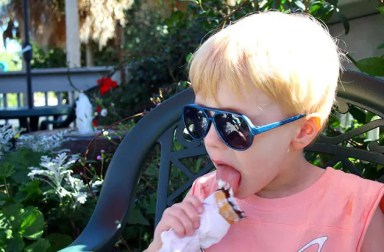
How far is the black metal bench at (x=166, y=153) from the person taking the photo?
152 centimetres

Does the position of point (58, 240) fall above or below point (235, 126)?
below

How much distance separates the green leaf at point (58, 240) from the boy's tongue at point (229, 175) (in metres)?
1.08

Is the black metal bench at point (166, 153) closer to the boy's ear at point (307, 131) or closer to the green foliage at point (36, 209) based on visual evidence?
the boy's ear at point (307, 131)

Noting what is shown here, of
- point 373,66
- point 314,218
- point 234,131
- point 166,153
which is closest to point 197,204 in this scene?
point 234,131

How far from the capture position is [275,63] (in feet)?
3.90

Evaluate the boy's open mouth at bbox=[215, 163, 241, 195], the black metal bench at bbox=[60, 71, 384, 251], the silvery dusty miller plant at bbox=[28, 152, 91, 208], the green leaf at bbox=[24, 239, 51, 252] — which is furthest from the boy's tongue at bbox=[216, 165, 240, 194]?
the silvery dusty miller plant at bbox=[28, 152, 91, 208]

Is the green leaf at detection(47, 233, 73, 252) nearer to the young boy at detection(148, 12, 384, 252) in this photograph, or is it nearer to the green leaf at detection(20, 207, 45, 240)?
the green leaf at detection(20, 207, 45, 240)

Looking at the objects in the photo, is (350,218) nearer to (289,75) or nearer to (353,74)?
(289,75)

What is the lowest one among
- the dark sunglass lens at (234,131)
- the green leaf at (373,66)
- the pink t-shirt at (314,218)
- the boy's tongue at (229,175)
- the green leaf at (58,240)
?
the green leaf at (58,240)

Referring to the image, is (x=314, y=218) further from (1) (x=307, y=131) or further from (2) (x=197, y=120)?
(2) (x=197, y=120)

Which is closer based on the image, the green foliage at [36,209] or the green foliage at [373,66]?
the green foliage at [373,66]

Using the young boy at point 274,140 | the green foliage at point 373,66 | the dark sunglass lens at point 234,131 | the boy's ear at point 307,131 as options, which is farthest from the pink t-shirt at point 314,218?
the green foliage at point 373,66

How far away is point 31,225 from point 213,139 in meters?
0.91

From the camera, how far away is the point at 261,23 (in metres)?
1.27
